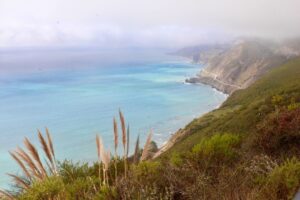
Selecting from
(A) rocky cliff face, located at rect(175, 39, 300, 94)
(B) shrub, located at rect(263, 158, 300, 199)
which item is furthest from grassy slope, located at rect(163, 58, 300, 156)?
(A) rocky cliff face, located at rect(175, 39, 300, 94)

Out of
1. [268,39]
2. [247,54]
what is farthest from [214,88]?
[268,39]

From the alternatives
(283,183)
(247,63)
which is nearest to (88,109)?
(247,63)

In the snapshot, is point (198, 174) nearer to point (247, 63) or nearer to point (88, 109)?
point (88, 109)

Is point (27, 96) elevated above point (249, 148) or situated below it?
below

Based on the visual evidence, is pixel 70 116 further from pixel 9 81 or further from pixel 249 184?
pixel 249 184

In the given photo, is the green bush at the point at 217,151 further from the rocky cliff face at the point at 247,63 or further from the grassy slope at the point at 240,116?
the rocky cliff face at the point at 247,63
